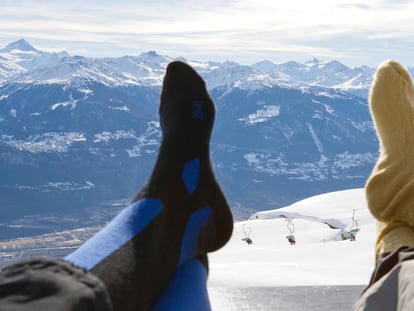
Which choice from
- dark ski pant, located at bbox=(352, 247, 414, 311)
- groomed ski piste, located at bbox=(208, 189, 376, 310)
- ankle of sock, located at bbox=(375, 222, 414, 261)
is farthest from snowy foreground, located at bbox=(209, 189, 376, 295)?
dark ski pant, located at bbox=(352, 247, 414, 311)

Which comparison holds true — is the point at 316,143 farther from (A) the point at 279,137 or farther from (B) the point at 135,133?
(B) the point at 135,133

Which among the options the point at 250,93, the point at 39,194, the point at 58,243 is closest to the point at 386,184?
the point at 58,243

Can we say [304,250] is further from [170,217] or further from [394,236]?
[170,217]

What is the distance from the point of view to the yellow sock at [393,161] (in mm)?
1561

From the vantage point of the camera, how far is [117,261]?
3.38 ft

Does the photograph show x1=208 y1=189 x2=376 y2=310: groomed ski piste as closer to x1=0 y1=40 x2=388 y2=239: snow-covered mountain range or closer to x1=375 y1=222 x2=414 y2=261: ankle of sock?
x1=375 y1=222 x2=414 y2=261: ankle of sock

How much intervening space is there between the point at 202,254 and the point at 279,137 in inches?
6110

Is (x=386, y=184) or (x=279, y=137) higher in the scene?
(x=386, y=184)

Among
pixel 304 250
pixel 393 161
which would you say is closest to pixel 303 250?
pixel 304 250

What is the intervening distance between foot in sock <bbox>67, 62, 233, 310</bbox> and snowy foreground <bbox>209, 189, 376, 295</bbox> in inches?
27.2

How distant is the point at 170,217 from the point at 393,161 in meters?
0.64

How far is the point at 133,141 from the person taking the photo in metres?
151

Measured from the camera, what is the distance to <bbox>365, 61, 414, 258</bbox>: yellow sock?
156 cm

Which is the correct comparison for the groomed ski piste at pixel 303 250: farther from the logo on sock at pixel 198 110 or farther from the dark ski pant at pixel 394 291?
the dark ski pant at pixel 394 291
